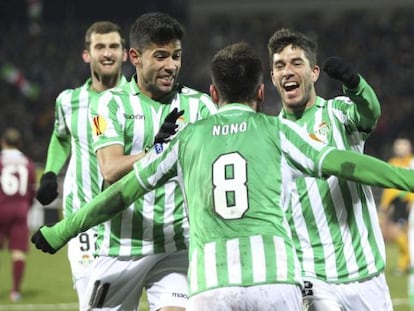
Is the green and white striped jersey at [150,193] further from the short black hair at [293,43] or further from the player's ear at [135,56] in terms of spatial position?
the short black hair at [293,43]

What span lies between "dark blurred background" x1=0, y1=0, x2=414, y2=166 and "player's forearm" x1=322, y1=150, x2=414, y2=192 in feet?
69.8

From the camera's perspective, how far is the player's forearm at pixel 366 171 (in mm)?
4578

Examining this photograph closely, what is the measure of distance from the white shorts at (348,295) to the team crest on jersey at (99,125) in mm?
1503

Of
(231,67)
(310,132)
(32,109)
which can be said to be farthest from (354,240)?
(32,109)

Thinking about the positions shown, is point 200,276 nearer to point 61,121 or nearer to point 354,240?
point 354,240

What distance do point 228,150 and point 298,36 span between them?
1518mm

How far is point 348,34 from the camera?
31.6 meters

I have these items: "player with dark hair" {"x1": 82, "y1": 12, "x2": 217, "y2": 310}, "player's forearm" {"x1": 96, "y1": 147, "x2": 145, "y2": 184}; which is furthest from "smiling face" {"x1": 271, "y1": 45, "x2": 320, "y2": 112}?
"player's forearm" {"x1": 96, "y1": 147, "x2": 145, "y2": 184}

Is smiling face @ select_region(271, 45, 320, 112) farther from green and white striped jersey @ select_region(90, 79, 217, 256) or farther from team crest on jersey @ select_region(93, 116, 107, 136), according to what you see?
team crest on jersey @ select_region(93, 116, 107, 136)

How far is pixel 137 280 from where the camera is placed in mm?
6289

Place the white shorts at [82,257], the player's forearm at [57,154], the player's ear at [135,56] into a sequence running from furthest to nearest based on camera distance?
the player's forearm at [57,154] → the white shorts at [82,257] → the player's ear at [135,56]

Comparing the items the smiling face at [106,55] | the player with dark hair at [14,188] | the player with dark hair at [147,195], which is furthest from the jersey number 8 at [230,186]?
the player with dark hair at [14,188]

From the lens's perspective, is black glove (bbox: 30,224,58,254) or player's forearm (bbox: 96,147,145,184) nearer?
black glove (bbox: 30,224,58,254)

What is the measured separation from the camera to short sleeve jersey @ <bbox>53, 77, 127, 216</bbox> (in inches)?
288
